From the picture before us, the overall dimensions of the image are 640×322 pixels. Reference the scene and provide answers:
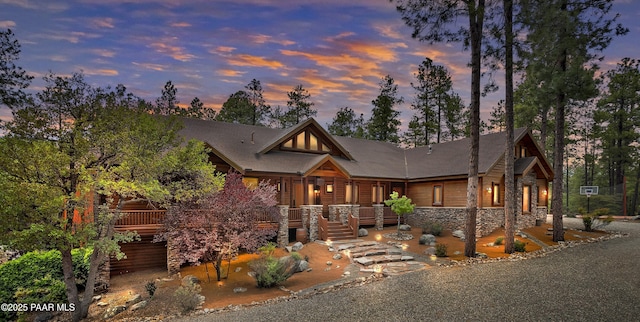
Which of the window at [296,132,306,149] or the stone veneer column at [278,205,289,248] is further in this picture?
the window at [296,132,306,149]

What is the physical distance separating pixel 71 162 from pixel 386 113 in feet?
117

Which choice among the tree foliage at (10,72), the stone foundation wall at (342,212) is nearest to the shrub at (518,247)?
the stone foundation wall at (342,212)

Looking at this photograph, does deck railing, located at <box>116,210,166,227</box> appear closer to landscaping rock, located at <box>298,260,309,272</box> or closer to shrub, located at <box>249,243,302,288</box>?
shrub, located at <box>249,243,302,288</box>

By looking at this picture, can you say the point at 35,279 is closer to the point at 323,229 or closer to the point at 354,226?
the point at 323,229

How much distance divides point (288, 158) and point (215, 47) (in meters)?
7.93

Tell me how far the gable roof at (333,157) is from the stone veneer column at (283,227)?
112 inches

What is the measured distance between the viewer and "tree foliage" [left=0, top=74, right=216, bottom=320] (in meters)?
8.63

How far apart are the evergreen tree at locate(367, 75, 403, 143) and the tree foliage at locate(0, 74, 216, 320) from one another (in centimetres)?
3293

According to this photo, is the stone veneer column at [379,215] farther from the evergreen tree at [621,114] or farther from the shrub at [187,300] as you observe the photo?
the evergreen tree at [621,114]

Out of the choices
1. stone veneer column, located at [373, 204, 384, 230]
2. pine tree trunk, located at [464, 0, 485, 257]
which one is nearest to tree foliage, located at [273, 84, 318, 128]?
stone veneer column, located at [373, 204, 384, 230]

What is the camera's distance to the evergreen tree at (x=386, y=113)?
4088cm

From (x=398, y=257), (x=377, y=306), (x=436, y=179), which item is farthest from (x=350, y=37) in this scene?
(x=377, y=306)

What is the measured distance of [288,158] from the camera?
70.2 ft

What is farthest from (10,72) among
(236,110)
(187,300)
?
(236,110)
